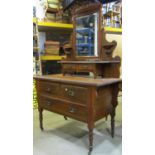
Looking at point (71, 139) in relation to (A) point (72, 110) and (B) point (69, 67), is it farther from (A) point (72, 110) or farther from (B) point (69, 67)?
(B) point (69, 67)

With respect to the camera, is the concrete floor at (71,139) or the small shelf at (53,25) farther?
the small shelf at (53,25)

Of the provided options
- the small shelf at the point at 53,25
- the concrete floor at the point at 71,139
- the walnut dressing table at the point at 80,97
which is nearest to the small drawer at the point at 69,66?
the walnut dressing table at the point at 80,97

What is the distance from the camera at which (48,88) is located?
2.34m

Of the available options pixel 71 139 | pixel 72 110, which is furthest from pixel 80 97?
pixel 71 139

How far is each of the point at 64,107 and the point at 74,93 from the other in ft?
0.87

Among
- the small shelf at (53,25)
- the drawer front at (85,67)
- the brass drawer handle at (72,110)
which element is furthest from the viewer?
the small shelf at (53,25)

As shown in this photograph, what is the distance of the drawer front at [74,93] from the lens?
1905mm

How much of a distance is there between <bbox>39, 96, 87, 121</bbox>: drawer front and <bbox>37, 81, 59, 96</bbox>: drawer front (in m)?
0.09

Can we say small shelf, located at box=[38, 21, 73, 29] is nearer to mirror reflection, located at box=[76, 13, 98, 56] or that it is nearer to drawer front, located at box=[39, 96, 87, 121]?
mirror reflection, located at box=[76, 13, 98, 56]

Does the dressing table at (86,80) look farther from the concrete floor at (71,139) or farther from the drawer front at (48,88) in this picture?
the concrete floor at (71,139)

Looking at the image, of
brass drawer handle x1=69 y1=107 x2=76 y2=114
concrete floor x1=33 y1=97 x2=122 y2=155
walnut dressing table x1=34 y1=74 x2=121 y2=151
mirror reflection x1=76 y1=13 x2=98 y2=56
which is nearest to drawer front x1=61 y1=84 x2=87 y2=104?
walnut dressing table x1=34 y1=74 x2=121 y2=151
